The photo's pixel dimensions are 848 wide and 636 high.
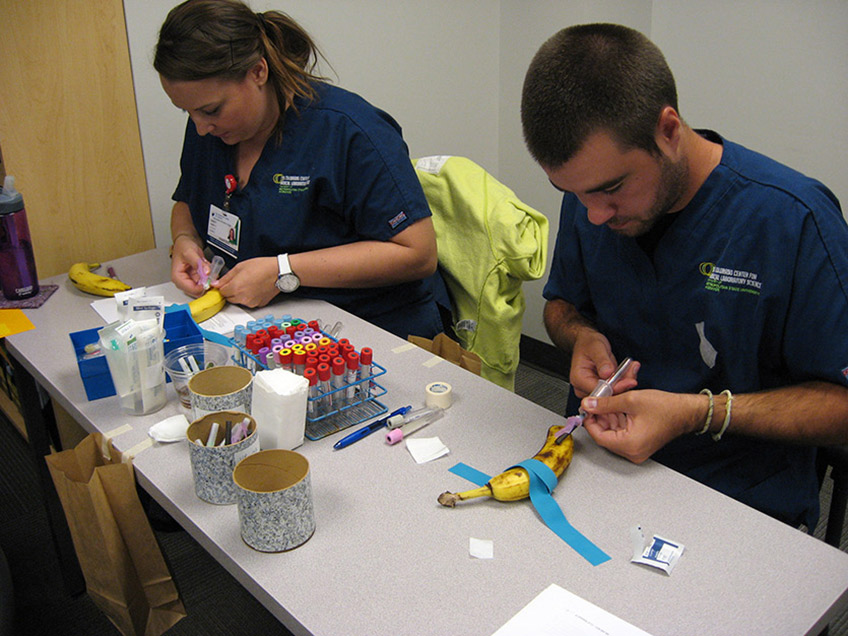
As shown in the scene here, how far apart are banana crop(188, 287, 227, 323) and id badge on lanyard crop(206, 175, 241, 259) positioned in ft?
0.61

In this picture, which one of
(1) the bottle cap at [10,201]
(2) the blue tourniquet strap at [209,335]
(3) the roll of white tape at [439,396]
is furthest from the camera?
(1) the bottle cap at [10,201]

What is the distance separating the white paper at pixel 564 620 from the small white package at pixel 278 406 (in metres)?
0.44

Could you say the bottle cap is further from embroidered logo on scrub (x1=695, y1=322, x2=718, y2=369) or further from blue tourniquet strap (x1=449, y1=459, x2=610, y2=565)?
embroidered logo on scrub (x1=695, y1=322, x2=718, y2=369)

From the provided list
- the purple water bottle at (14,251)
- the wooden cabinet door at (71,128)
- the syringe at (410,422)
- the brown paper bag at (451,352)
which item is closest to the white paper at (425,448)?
the syringe at (410,422)

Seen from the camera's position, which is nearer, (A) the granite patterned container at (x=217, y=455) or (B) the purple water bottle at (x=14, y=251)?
(A) the granite patterned container at (x=217, y=455)

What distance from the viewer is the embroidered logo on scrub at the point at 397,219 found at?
5.48 ft

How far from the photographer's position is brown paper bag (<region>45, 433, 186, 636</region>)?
1059mm

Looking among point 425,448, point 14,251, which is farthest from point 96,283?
point 425,448

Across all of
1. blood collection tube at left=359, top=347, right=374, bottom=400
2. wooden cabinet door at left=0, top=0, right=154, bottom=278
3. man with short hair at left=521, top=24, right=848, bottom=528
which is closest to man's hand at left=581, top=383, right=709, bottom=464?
man with short hair at left=521, top=24, right=848, bottom=528

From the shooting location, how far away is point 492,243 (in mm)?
1786

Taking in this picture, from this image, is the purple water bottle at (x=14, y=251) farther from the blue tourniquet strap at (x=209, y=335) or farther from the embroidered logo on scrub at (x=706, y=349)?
the embroidered logo on scrub at (x=706, y=349)

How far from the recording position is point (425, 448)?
109 centimetres

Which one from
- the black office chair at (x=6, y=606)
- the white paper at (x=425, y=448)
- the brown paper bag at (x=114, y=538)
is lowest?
the black office chair at (x=6, y=606)

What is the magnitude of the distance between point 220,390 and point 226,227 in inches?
31.6
